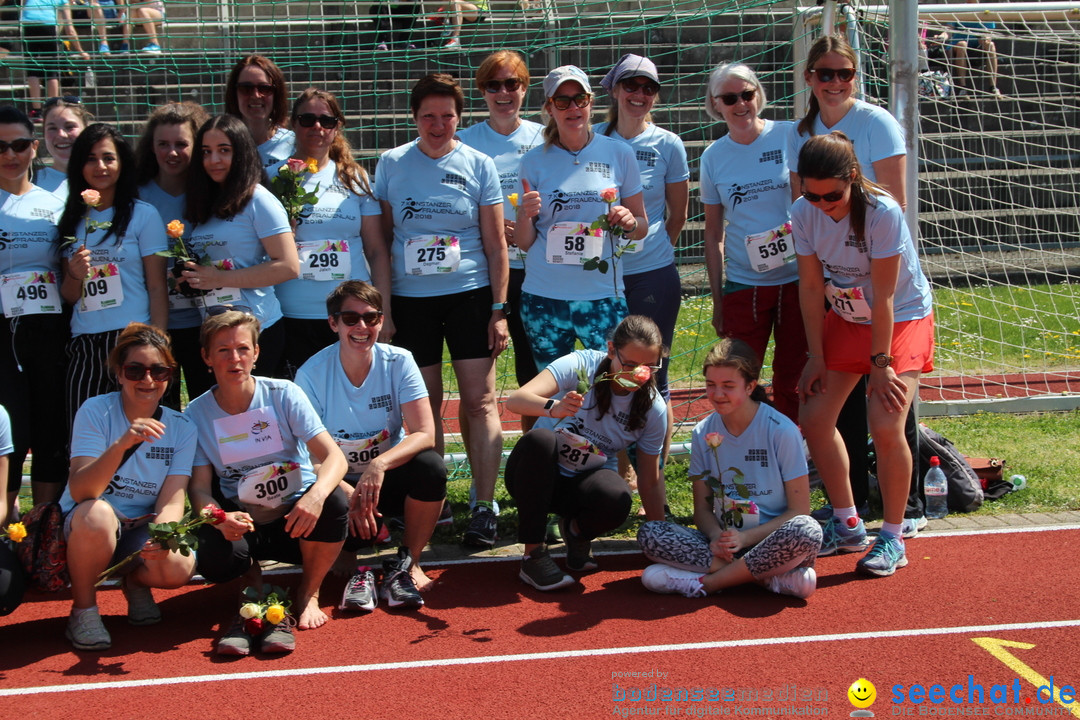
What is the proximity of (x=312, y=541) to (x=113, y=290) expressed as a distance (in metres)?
1.35

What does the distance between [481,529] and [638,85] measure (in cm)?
211

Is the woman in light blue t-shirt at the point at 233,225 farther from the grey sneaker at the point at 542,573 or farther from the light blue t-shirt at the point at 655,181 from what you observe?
the light blue t-shirt at the point at 655,181

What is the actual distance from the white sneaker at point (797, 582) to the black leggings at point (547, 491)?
647 millimetres

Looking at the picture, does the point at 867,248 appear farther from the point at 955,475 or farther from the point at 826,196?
the point at 955,475

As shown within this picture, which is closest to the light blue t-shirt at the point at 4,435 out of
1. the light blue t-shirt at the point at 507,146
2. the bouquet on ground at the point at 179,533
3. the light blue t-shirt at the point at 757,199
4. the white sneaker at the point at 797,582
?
the bouquet on ground at the point at 179,533

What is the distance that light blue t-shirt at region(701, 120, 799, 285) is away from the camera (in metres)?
4.70

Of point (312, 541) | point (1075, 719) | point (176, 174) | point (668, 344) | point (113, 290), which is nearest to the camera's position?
point (1075, 719)

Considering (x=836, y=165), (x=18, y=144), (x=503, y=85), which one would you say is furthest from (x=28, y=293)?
(x=836, y=165)

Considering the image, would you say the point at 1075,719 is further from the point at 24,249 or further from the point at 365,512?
the point at 24,249

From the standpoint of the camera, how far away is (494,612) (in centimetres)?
390

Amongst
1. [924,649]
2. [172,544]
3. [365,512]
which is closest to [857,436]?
[924,649]

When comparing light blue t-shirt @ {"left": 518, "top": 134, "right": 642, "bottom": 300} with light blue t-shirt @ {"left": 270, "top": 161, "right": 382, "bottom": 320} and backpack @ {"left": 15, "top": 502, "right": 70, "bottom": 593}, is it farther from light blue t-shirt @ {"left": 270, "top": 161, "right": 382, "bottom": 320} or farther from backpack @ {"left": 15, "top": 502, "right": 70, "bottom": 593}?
backpack @ {"left": 15, "top": 502, "right": 70, "bottom": 593}

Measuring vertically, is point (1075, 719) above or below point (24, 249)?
below

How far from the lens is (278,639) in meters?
3.55
